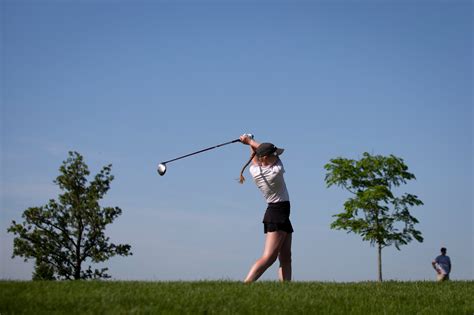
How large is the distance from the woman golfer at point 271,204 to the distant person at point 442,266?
Result: 562 inches

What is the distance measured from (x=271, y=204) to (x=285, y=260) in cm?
124

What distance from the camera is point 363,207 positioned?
37.4m

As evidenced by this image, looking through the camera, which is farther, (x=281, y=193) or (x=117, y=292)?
(x=281, y=193)

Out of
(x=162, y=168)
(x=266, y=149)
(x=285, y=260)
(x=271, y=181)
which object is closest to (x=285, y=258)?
(x=285, y=260)

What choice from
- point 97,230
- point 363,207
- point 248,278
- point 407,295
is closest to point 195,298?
point 248,278

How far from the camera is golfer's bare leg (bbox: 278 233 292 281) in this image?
11.6 meters

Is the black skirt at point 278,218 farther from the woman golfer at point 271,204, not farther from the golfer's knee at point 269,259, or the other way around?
the golfer's knee at point 269,259

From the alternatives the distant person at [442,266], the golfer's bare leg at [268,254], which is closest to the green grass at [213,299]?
the golfer's bare leg at [268,254]

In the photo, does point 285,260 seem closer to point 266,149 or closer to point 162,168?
point 266,149

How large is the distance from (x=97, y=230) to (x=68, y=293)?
26.0 metres

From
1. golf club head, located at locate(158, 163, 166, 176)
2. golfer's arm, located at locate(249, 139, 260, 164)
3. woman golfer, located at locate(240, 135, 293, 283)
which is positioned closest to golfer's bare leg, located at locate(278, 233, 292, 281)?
woman golfer, located at locate(240, 135, 293, 283)

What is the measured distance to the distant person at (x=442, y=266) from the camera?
77.9 feet

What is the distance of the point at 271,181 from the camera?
11.3 m

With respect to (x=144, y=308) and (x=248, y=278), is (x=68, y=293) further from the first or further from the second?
(x=248, y=278)
